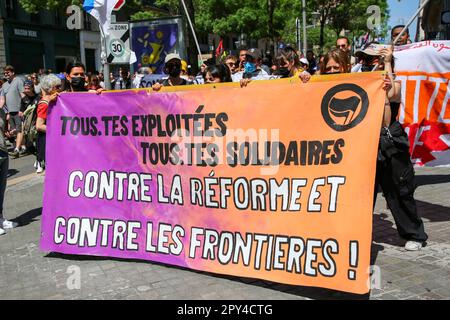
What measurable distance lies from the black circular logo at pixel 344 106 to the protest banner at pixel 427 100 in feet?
7.12

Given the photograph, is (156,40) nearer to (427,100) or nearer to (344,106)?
(427,100)

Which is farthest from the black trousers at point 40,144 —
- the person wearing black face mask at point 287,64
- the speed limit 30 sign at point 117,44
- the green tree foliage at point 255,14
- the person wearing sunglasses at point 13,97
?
the green tree foliage at point 255,14

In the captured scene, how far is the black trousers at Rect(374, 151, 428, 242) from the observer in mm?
4344

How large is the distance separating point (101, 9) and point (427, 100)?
5.86m

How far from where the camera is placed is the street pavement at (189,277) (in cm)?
376

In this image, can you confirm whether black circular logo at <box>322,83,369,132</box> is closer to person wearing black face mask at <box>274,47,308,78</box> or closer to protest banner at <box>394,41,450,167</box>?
protest banner at <box>394,41,450,167</box>

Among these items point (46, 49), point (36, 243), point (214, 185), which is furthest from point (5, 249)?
point (46, 49)

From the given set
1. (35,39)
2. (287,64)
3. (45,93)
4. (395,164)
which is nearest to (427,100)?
(395,164)

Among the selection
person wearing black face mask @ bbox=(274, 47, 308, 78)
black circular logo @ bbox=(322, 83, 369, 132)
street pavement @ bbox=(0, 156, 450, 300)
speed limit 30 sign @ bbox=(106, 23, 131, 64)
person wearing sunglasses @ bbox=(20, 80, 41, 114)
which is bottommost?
street pavement @ bbox=(0, 156, 450, 300)

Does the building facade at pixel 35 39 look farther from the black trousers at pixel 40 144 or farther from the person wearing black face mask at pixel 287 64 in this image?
the person wearing black face mask at pixel 287 64

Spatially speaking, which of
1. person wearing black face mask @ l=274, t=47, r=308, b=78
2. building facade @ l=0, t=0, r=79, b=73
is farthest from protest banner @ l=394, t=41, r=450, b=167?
building facade @ l=0, t=0, r=79, b=73

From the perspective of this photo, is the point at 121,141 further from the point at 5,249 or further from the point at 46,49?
the point at 46,49

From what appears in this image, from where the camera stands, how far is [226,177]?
4023 mm

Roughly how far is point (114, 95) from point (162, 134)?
0.70 metres
